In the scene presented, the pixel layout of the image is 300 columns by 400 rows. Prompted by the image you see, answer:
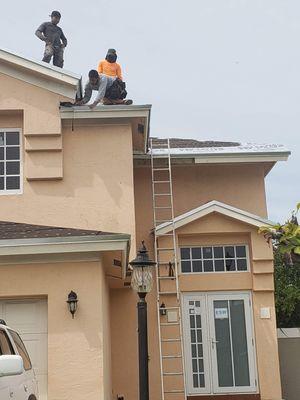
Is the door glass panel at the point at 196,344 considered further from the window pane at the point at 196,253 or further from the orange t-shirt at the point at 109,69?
the orange t-shirt at the point at 109,69

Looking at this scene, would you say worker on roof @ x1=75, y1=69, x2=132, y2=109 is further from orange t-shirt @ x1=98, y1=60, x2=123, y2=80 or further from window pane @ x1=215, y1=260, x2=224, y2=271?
window pane @ x1=215, y1=260, x2=224, y2=271

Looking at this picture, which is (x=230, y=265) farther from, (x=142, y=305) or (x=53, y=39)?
(x=53, y=39)

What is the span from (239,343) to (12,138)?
7129mm

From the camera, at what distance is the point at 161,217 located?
52.9 ft

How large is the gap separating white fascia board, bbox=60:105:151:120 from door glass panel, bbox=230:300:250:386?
16.7ft

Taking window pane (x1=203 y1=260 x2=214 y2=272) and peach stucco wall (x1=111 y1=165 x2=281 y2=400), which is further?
window pane (x1=203 y1=260 x2=214 y2=272)

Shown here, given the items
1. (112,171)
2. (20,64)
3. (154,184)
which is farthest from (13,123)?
(154,184)

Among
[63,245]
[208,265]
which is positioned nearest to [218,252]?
[208,265]

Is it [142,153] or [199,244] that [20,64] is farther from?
[199,244]

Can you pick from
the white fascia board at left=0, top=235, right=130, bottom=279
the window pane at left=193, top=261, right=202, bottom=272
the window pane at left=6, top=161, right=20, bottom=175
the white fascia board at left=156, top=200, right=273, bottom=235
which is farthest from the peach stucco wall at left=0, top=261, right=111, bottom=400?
the window pane at left=193, top=261, right=202, bottom=272

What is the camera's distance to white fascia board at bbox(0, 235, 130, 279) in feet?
35.6

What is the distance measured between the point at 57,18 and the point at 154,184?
15.9 ft

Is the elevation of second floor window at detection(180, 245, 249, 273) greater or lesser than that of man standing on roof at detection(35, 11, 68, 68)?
lesser

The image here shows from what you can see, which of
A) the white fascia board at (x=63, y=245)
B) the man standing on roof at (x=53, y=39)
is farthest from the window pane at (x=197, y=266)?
the man standing on roof at (x=53, y=39)
